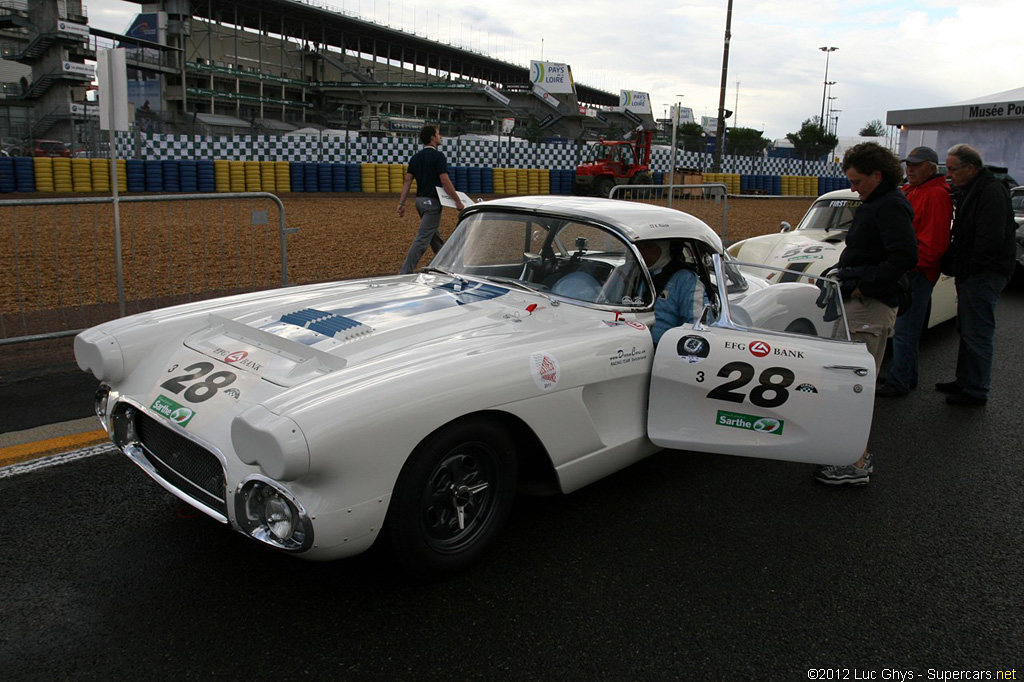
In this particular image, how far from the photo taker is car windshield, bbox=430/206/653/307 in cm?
369

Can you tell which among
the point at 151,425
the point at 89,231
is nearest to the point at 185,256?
the point at 89,231

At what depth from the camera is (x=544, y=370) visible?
293 cm

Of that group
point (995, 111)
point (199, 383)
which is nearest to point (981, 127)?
point (995, 111)

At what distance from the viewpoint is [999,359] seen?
20.7ft

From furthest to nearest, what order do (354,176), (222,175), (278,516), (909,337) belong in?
(354,176)
(222,175)
(909,337)
(278,516)

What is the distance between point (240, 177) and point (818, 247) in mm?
17783

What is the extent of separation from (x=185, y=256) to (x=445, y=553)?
340 inches

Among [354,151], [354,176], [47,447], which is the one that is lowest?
[47,447]

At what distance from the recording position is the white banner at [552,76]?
53500 millimetres

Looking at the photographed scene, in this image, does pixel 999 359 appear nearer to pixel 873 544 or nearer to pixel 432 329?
pixel 873 544

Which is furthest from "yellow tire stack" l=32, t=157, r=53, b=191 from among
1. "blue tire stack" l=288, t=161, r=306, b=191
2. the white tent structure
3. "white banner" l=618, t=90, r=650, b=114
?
"white banner" l=618, t=90, r=650, b=114

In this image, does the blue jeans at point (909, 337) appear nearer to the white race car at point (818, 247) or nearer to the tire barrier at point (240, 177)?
the white race car at point (818, 247)

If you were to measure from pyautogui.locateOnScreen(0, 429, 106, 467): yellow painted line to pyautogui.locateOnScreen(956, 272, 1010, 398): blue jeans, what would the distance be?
5277 millimetres

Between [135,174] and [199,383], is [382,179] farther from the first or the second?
[199,383]
